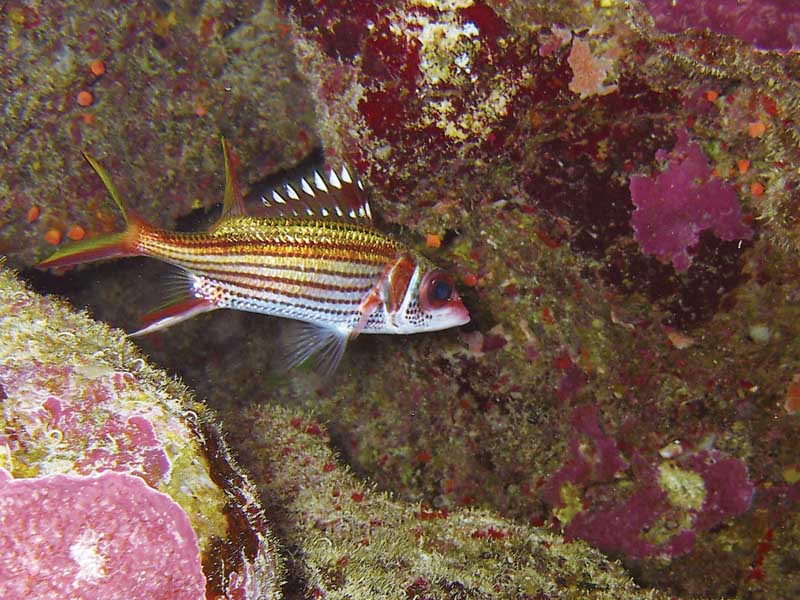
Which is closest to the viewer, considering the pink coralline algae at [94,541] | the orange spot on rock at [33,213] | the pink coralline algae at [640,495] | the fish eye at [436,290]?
the pink coralline algae at [94,541]

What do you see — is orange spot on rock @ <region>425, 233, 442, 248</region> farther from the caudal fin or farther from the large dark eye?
the caudal fin

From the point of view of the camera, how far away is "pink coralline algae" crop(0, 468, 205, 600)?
1789 millimetres

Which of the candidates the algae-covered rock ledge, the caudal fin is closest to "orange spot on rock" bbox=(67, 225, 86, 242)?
the algae-covered rock ledge

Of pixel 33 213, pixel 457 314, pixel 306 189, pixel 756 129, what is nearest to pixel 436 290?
pixel 457 314

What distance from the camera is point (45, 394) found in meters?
2.08

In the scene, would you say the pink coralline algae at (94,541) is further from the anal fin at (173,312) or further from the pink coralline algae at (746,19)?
the pink coralline algae at (746,19)

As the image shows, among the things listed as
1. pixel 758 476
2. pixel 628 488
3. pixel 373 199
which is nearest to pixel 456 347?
pixel 373 199

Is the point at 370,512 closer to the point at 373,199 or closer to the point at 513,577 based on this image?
the point at 513,577

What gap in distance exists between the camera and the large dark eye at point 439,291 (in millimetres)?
2928

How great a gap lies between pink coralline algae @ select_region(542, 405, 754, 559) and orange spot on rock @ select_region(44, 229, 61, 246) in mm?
4050

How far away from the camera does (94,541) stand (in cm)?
185

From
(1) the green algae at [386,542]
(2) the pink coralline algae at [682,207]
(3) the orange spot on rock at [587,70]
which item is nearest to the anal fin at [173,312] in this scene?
(1) the green algae at [386,542]

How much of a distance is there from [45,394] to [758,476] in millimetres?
3968

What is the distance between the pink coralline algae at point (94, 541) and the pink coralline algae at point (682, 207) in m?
2.78
